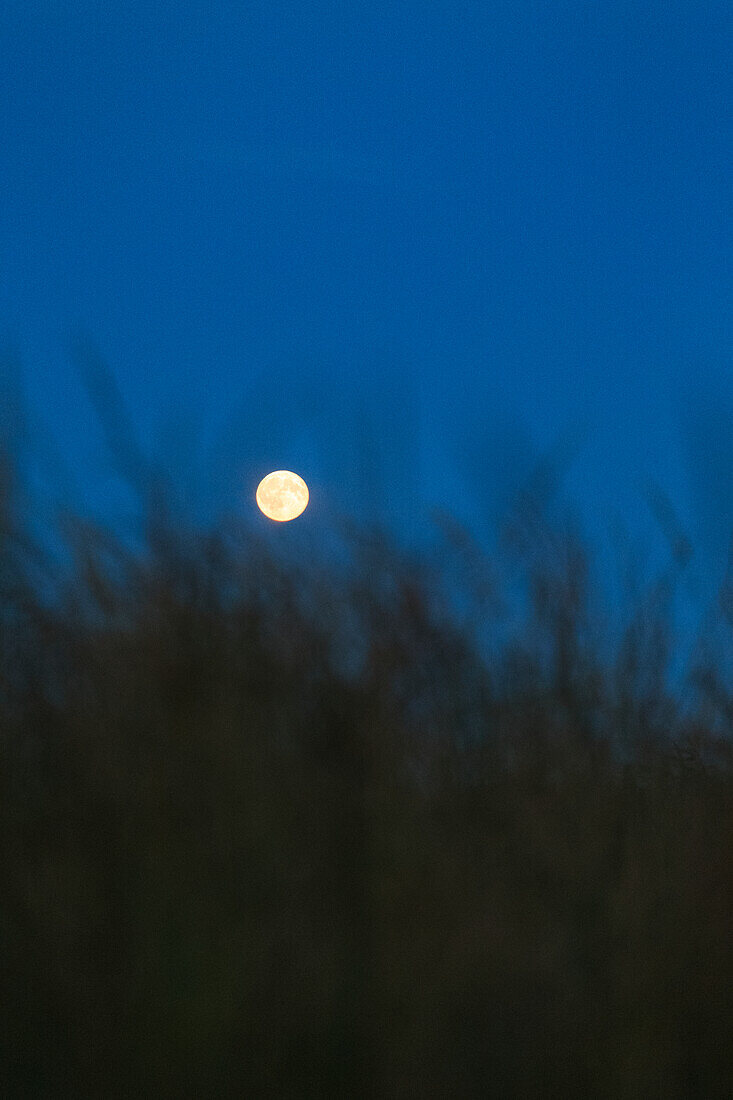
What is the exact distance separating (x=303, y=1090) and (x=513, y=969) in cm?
48

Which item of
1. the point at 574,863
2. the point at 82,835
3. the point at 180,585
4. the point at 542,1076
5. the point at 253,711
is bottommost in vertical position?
the point at 542,1076

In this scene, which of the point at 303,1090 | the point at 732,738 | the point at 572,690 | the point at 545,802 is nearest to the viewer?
the point at 303,1090

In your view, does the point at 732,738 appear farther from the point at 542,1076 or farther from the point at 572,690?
the point at 542,1076

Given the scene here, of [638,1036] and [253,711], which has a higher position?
[253,711]

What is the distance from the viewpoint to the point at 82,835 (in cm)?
232

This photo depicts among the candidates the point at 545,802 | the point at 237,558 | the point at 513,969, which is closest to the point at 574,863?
the point at 545,802

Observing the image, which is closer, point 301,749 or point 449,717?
point 301,749

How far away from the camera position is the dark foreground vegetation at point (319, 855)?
223 cm

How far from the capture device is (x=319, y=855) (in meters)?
Answer: 2.41

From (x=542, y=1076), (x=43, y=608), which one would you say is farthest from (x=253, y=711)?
(x=542, y=1076)

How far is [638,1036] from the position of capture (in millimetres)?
2631

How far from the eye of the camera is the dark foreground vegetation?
87.7 inches

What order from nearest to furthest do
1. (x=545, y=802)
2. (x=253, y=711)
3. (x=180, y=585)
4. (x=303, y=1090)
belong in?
(x=303, y=1090), (x=253, y=711), (x=180, y=585), (x=545, y=802)

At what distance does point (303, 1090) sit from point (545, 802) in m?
0.87
